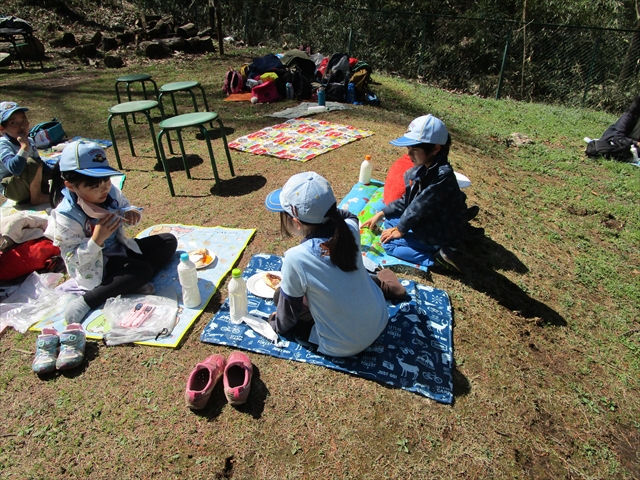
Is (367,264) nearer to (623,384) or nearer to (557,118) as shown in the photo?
(623,384)

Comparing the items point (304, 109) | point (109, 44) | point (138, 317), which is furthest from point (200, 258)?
point (109, 44)

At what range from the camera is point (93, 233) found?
9.64ft

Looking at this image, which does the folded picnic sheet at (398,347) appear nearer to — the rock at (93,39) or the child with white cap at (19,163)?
the child with white cap at (19,163)

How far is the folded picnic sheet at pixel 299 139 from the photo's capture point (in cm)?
625

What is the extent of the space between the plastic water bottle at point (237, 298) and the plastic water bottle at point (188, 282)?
0.34 metres

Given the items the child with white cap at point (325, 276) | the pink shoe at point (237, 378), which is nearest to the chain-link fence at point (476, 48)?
the child with white cap at point (325, 276)

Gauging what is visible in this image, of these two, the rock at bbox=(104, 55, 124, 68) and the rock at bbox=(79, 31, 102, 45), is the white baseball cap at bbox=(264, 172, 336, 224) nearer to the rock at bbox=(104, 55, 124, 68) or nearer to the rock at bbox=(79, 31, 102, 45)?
the rock at bbox=(104, 55, 124, 68)

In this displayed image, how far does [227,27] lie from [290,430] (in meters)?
18.2

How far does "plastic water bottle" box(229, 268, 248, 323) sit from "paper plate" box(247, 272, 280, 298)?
0.26 meters

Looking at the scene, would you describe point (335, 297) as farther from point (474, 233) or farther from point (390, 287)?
point (474, 233)

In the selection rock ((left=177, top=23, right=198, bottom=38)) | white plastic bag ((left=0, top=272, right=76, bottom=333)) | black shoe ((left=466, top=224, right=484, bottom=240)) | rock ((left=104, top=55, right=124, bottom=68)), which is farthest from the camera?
rock ((left=177, top=23, right=198, bottom=38))

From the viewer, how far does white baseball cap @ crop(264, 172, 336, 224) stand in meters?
2.25

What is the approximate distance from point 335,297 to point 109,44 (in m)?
15.3

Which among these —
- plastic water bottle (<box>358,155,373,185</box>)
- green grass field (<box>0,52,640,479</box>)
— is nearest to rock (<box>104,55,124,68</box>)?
green grass field (<box>0,52,640,479</box>)
